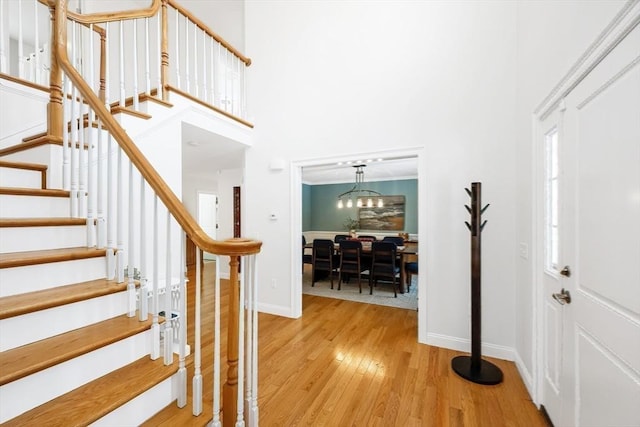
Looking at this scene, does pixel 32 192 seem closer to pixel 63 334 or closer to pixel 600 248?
pixel 63 334

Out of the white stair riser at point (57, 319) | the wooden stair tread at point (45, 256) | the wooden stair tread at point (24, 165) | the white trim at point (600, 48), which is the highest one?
the white trim at point (600, 48)

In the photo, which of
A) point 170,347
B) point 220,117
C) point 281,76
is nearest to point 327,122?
point 281,76

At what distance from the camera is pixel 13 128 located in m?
2.60

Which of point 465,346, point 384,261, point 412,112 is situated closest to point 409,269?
point 384,261

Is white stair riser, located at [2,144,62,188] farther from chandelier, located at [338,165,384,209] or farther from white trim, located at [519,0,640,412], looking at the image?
chandelier, located at [338,165,384,209]

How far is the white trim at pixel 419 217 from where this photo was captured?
2.75 m

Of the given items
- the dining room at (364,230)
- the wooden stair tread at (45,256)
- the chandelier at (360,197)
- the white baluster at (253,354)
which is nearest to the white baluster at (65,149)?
the wooden stair tread at (45,256)

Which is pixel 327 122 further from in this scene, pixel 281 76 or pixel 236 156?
pixel 236 156

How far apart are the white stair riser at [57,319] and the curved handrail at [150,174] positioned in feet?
2.23

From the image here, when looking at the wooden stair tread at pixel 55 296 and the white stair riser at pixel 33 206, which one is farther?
the white stair riser at pixel 33 206

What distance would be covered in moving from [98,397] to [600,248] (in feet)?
7.51

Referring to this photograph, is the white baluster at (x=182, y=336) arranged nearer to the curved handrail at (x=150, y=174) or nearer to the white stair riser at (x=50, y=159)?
the curved handrail at (x=150, y=174)

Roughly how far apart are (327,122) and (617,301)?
2893 mm

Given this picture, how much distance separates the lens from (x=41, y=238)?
1513 millimetres
